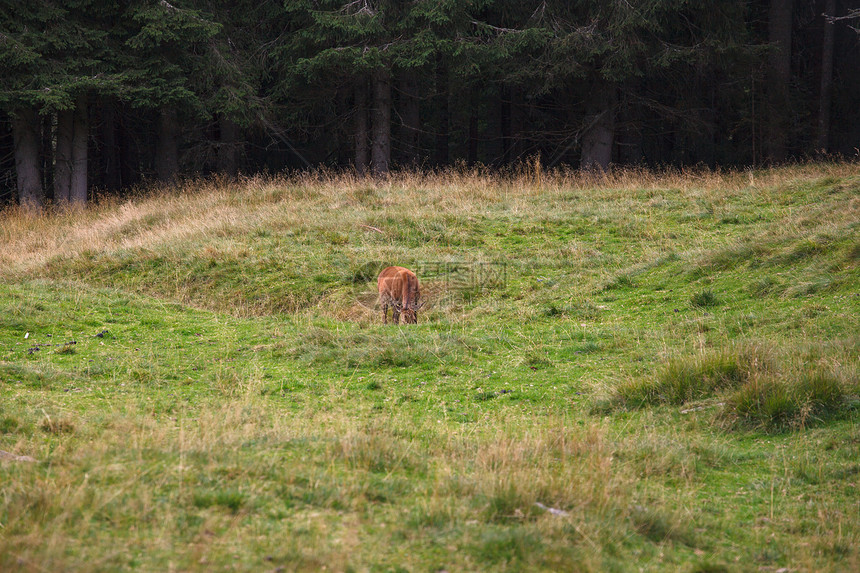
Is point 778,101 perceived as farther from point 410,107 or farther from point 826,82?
point 410,107

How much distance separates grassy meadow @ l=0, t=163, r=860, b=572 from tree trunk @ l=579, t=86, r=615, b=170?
9612 mm

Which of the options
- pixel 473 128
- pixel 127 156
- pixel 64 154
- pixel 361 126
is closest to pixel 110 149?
pixel 127 156

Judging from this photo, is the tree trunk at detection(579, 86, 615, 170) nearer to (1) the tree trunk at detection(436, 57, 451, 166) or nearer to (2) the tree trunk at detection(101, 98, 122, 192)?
(1) the tree trunk at detection(436, 57, 451, 166)

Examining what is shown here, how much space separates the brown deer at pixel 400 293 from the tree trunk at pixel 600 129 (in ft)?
54.0

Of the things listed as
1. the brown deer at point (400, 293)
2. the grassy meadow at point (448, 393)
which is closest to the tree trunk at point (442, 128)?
the grassy meadow at point (448, 393)

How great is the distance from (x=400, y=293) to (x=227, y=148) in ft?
65.2

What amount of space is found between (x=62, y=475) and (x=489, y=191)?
1570 cm

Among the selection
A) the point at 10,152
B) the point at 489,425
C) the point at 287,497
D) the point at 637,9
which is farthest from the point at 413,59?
the point at 287,497

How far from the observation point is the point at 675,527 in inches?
156

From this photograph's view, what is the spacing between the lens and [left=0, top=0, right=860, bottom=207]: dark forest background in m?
23.4

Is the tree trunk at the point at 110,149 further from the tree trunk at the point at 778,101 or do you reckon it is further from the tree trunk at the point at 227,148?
the tree trunk at the point at 778,101

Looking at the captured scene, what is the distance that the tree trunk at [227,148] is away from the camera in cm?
2819

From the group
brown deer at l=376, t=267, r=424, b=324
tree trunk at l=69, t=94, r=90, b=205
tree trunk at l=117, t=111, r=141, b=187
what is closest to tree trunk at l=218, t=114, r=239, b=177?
tree trunk at l=69, t=94, r=90, b=205

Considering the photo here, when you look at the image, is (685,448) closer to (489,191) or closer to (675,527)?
(675,527)
